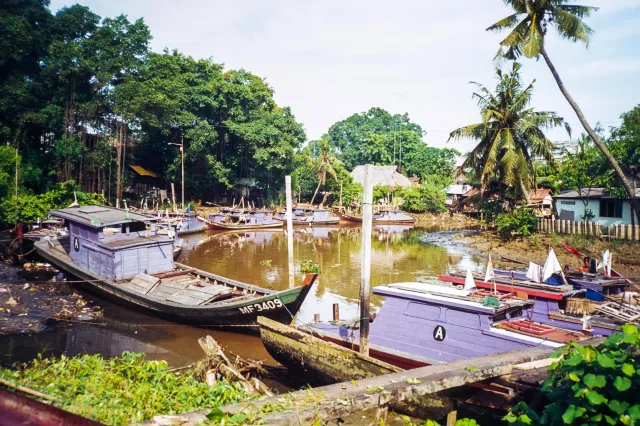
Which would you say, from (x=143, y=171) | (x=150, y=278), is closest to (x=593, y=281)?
(x=150, y=278)

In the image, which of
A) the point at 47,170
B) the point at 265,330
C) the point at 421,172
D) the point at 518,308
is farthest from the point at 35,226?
the point at 421,172

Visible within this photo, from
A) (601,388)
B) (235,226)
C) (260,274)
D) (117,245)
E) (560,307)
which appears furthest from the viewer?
(235,226)

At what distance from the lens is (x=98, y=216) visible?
55.0 ft

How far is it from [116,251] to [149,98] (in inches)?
904

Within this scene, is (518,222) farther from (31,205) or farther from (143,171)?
(143,171)

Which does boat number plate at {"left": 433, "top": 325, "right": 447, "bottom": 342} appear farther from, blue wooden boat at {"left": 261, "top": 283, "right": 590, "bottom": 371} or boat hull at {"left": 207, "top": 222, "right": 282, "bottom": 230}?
boat hull at {"left": 207, "top": 222, "right": 282, "bottom": 230}

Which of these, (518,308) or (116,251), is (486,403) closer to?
(518,308)

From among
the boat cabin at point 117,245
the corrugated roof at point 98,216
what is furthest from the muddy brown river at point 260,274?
the corrugated roof at point 98,216

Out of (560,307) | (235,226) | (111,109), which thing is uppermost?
(111,109)

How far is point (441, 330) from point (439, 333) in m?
0.08

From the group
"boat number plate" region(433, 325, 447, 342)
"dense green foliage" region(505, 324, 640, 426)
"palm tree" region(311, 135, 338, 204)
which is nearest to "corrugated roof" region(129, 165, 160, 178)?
"palm tree" region(311, 135, 338, 204)

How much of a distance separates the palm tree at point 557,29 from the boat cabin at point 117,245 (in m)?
16.9

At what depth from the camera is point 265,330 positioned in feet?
32.8

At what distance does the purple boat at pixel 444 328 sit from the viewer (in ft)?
28.7
